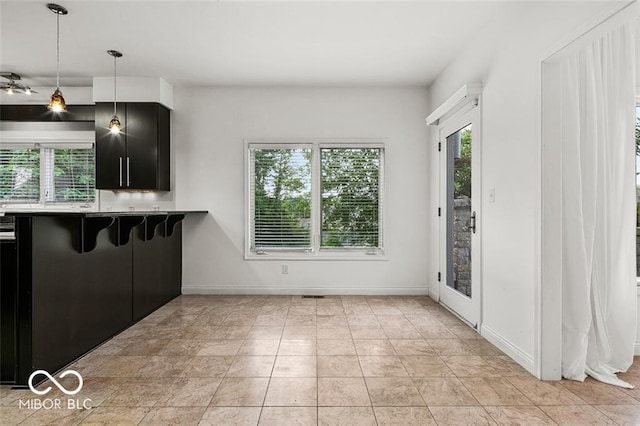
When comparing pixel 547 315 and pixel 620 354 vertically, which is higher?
pixel 547 315

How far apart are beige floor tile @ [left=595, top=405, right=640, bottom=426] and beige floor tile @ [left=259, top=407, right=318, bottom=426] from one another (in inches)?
62.6

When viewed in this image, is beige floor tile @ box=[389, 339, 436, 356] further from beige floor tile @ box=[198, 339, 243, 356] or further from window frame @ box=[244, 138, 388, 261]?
window frame @ box=[244, 138, 388, 261]

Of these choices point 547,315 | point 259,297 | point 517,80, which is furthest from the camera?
point 259,297

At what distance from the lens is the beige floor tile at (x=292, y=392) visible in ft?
7.38

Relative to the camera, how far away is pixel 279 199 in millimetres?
5188

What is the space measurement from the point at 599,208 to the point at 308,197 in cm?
328

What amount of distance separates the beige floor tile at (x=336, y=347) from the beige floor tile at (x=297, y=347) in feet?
0.19

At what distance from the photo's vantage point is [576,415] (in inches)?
82.8

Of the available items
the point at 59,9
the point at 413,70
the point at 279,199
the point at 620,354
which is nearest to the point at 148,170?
the point at 279,199

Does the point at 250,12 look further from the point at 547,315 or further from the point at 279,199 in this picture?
the point at 547,315

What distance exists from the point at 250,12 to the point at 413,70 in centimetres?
212

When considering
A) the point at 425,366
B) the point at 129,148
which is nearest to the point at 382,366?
the point at 425,366

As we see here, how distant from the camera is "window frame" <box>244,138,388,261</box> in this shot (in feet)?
16.9

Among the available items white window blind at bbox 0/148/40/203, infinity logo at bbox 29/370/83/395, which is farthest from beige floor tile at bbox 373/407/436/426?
white window blind at bbox 0/148/40/203
